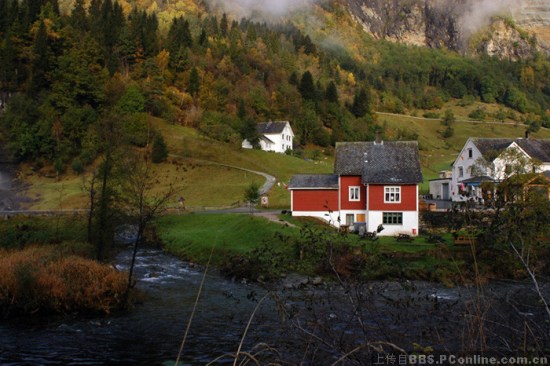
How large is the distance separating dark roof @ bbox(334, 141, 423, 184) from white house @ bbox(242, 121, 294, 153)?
50.2m

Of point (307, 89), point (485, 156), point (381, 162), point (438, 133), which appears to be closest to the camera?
point (381, 162)

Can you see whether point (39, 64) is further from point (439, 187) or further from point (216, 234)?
point (439, 187)

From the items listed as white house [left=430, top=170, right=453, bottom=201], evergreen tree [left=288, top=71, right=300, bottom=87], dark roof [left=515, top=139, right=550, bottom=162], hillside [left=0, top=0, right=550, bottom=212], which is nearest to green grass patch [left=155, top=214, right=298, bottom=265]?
hillside [left=0, top=0, right=550, bottom=212]

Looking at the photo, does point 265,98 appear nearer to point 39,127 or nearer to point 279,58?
point 279,58

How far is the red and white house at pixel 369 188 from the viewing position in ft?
131

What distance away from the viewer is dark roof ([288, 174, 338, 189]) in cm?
4400

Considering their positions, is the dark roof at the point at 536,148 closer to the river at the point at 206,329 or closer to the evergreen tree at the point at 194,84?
the river at the point at 206,329

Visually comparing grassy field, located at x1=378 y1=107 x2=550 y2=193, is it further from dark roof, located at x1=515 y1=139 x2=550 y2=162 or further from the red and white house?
the red and white house

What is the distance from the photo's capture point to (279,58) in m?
146

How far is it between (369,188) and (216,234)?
44.0 ft

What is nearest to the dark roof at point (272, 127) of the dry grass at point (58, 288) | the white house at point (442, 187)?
the white house at point (442, 187)

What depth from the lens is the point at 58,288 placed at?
19766 mm

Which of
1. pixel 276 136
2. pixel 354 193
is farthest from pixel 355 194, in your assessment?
pixel 276 136

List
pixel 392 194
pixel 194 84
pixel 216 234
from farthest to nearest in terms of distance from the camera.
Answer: pixel 194 84, pixel 392 194, pixel 216 234
